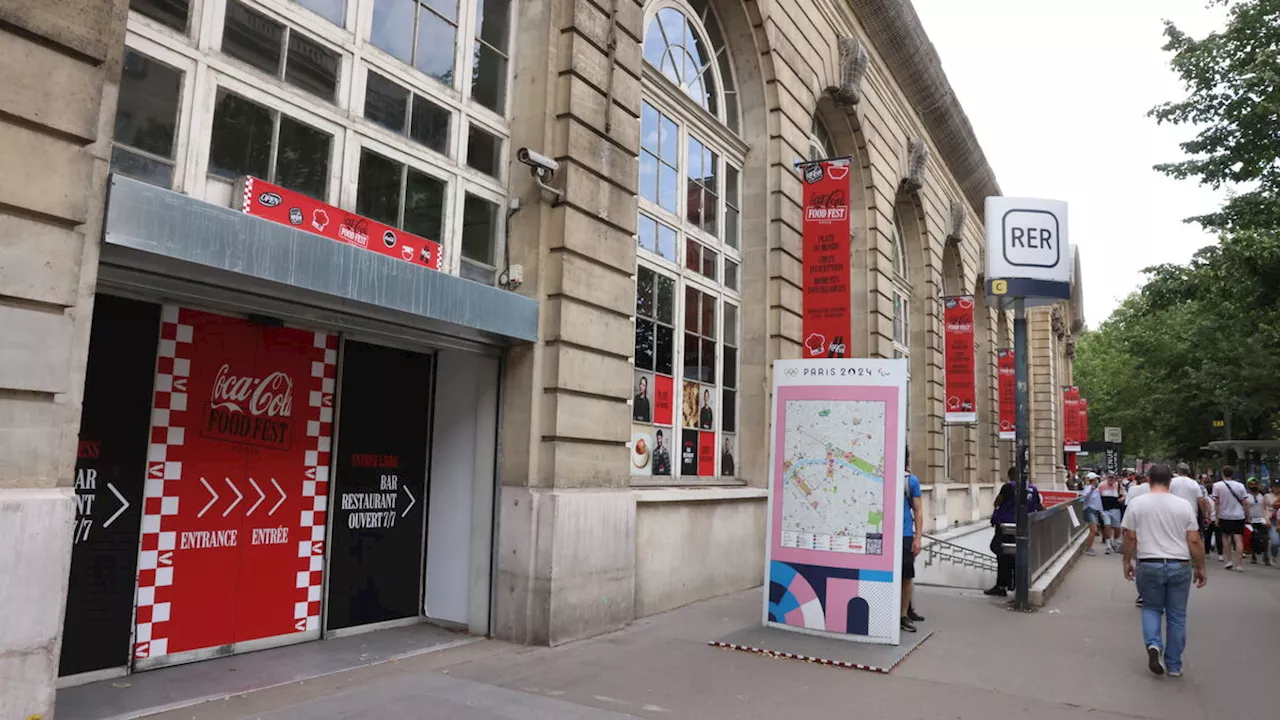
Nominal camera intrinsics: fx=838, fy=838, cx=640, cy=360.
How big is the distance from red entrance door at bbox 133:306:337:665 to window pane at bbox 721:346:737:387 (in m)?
5.90

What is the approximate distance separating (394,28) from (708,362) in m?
5.98

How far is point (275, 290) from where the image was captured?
5.71 m

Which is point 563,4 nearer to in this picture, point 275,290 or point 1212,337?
point 275,290

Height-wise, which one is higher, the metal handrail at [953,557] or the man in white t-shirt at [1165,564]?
the man in white t-shirt at [1165,564]

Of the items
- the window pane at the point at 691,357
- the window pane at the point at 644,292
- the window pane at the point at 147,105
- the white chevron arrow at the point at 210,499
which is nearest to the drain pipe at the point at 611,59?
the window pane at the point at 644,292

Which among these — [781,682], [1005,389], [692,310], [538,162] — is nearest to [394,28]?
[538,162]

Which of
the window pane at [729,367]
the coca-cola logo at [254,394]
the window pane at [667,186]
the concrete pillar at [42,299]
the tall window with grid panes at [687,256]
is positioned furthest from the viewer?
the window pane at [729,367]

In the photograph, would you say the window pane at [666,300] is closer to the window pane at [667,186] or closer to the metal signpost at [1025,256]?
the window pane at [667,186]

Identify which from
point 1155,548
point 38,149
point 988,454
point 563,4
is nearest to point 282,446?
point 38,149

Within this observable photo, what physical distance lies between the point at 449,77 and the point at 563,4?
145 cm

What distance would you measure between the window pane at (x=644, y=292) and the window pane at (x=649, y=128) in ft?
5.35

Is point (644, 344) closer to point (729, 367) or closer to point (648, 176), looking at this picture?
point (648, 176)

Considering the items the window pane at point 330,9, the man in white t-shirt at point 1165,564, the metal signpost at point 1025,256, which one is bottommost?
the man in white t-shirt at point 1165,564

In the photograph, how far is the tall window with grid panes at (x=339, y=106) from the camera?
548cm
